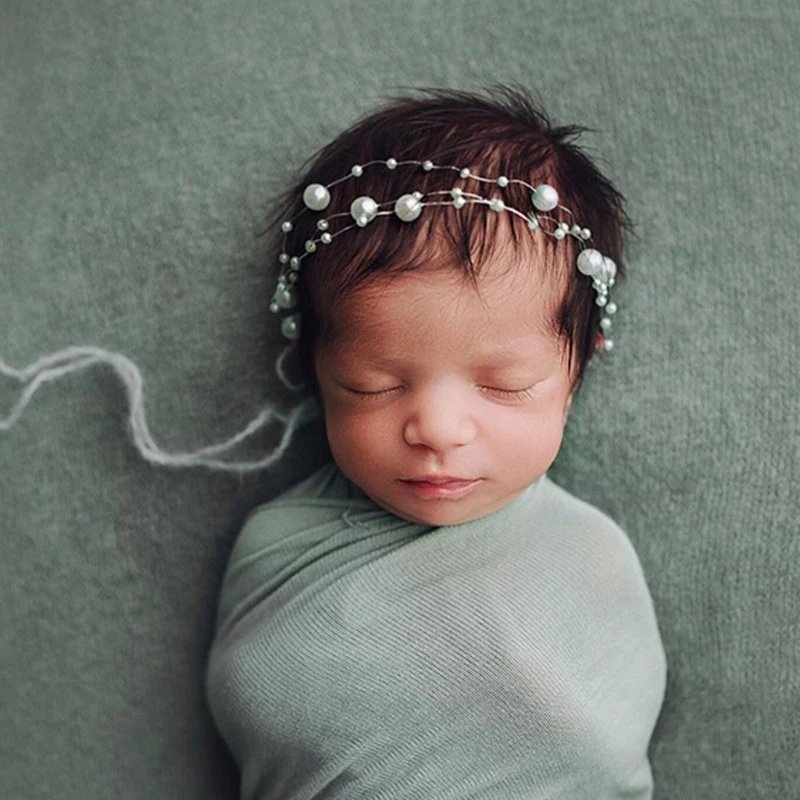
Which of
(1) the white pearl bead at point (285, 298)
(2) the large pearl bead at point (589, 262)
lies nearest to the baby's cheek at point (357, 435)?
(1) the white pearl bead at point (285, 298)

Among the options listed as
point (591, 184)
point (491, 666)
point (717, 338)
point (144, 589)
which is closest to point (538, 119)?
point (591, 184)

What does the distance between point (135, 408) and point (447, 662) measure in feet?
1.40

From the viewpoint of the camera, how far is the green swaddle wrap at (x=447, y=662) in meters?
0.90

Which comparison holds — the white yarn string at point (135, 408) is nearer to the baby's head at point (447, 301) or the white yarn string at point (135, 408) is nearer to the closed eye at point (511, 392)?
the baby's head at point (447, 301)

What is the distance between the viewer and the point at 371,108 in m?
1.07

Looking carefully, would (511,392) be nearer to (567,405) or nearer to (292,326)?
(567,405)

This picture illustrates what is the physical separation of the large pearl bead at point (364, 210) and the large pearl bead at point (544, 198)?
0.13 m

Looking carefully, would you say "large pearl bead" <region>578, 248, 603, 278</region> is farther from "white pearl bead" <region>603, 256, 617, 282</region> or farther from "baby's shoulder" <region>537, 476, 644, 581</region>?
"baby's shoulder" <region>537, 476, 644, 581</region>

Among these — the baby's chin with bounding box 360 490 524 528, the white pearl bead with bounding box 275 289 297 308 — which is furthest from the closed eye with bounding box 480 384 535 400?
the white pearl bead with bounding box 275 289 297 308

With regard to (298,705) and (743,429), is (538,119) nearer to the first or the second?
(743,429)

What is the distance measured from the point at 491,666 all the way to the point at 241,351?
0.41 m

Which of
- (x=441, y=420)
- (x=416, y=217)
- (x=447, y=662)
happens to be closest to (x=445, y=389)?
(x=441, y=420)

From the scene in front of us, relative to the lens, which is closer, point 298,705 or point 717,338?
point 298,705

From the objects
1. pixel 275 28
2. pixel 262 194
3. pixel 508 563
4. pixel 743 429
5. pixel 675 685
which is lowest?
pixel 675 685
